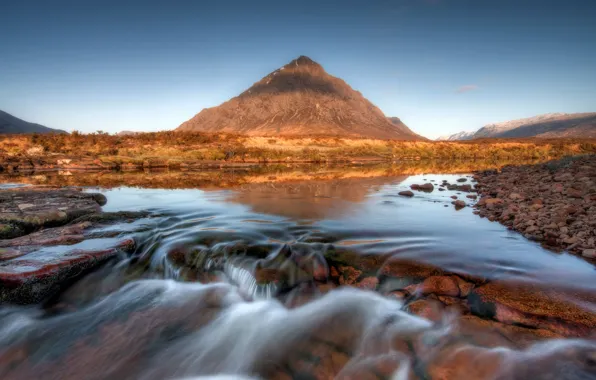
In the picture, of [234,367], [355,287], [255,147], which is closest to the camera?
[234,367]

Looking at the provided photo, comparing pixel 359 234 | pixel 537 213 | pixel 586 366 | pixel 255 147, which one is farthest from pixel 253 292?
pixel 255 147

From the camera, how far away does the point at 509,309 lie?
3844mm

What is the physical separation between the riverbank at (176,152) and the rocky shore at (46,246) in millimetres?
22935

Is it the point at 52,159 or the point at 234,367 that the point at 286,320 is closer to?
the point at 234,367

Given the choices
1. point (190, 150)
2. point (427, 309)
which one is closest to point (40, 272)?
point (427, 309)

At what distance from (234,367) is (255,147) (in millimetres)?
36884

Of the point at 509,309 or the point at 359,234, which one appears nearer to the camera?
the point at 509,309

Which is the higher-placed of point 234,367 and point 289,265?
point 289,265

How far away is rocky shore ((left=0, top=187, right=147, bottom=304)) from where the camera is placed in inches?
180

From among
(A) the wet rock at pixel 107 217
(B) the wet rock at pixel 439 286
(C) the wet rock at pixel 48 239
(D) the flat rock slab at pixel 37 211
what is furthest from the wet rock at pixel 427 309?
(D) the flat rock slab at pixel 37 211

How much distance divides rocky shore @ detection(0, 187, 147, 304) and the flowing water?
7.1 inches

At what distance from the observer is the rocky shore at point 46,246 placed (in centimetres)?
457

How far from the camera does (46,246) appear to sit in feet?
18.2

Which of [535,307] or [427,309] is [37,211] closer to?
[427,309]
